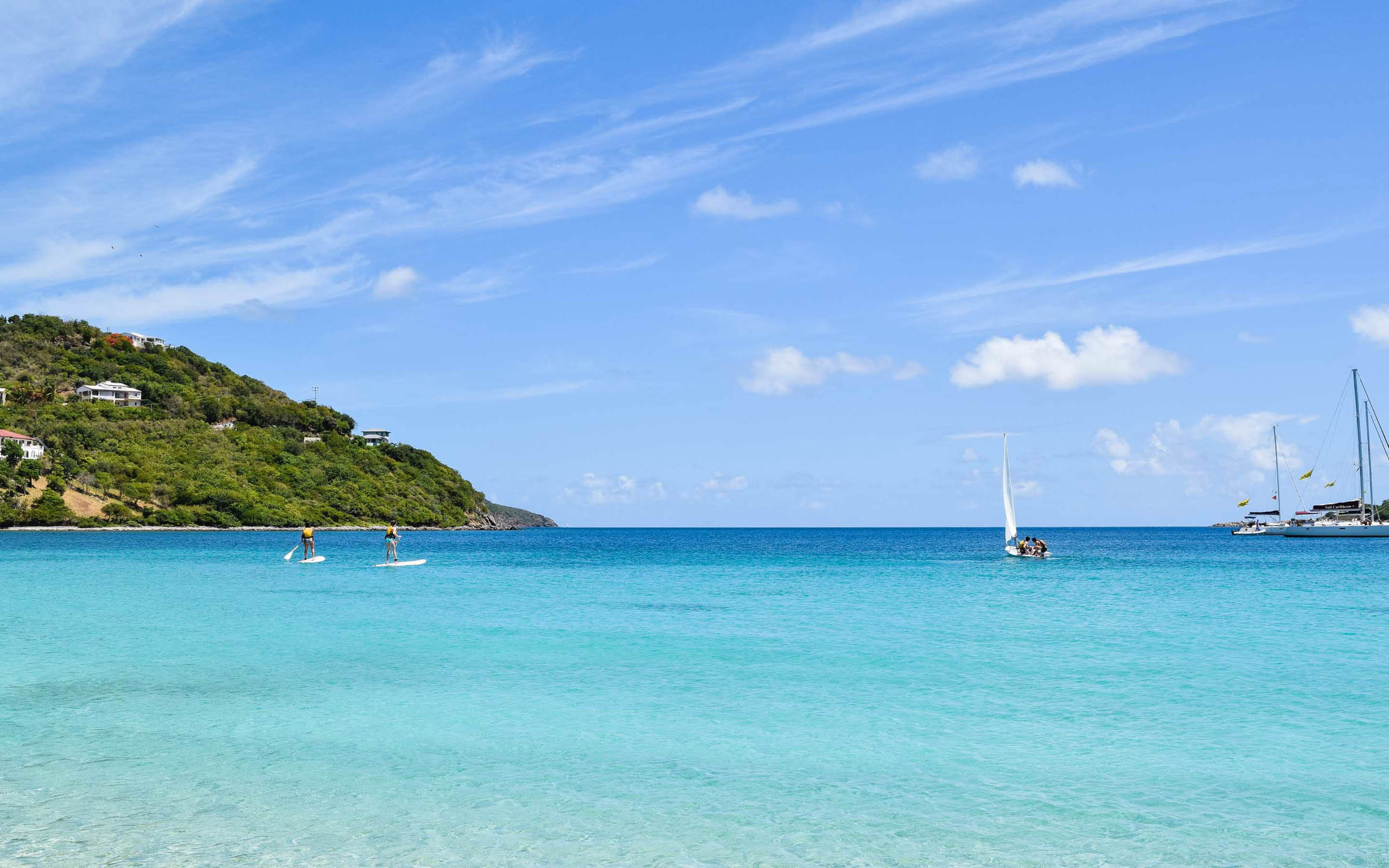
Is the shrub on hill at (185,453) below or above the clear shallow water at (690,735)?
above

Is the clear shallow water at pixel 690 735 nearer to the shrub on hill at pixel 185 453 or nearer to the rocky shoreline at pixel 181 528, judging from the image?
the rocky shoreline at pixel 181 528

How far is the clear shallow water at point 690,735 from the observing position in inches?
351

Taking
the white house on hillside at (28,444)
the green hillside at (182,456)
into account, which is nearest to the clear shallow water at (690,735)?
the green hillside at (182,456)

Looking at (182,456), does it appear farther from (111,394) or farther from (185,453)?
(111,394)

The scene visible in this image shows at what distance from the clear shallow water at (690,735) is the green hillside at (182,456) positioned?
9859cm

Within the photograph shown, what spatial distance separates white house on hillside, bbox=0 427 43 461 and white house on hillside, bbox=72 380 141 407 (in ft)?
68.6

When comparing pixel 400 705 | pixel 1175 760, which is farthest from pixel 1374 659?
pixel 400 705

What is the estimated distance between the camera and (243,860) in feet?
26.9

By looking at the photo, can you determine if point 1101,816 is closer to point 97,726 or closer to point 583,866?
point 583,866

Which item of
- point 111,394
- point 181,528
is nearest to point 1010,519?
point 181,528

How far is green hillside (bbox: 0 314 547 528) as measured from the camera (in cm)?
11588

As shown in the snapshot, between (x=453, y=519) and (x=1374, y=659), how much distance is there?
156926 mm

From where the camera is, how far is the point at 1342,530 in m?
113

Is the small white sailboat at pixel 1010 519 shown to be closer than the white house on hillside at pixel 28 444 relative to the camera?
Yes
